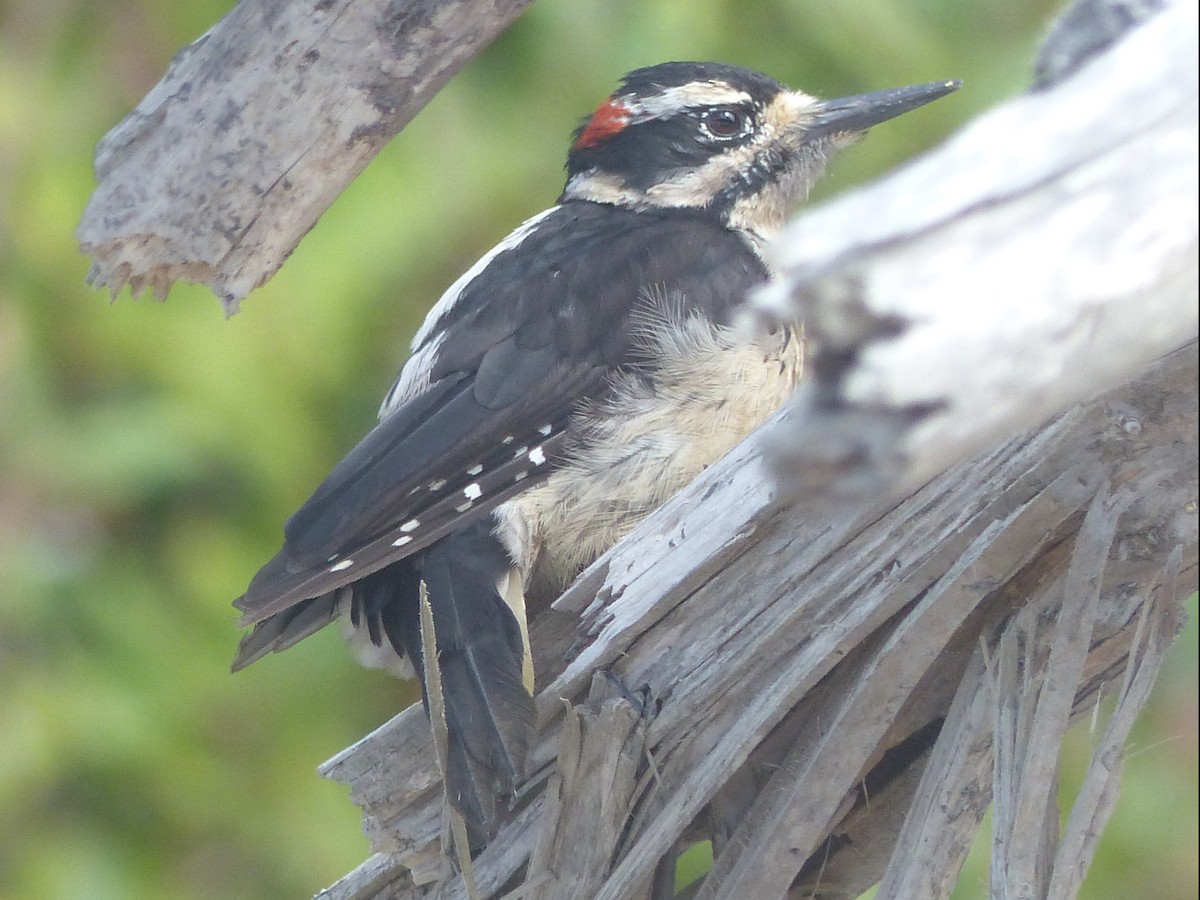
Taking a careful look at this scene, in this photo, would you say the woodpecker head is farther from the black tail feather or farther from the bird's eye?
the black tail feather

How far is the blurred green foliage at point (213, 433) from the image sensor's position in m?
4.09

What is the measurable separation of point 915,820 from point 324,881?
9.51 feet

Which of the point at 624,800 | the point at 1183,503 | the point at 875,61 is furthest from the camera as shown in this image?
the point at 875,61

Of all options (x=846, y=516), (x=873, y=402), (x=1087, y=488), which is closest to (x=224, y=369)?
(x=846, y=516)

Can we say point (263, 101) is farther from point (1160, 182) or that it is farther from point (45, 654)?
point (45, 654)

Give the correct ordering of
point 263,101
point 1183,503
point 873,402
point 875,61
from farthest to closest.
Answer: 1. point 875,61
2. point 263,101
3. point 1183,503
4. point 873,402

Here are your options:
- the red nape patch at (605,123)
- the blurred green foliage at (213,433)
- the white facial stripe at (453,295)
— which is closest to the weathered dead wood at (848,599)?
the white facial stripe at (453,295)

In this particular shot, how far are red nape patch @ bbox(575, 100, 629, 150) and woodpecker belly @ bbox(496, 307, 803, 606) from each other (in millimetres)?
785

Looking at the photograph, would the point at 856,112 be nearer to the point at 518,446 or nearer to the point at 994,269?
the point at 518,446

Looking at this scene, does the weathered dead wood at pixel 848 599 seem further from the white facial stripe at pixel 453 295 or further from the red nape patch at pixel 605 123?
the red nape patch at pixel 605 123

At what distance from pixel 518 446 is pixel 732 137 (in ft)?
3.40

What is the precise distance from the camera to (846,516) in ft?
5.82

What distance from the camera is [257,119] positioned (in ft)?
5.66

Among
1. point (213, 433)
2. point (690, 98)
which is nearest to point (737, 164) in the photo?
point (690, 98)
